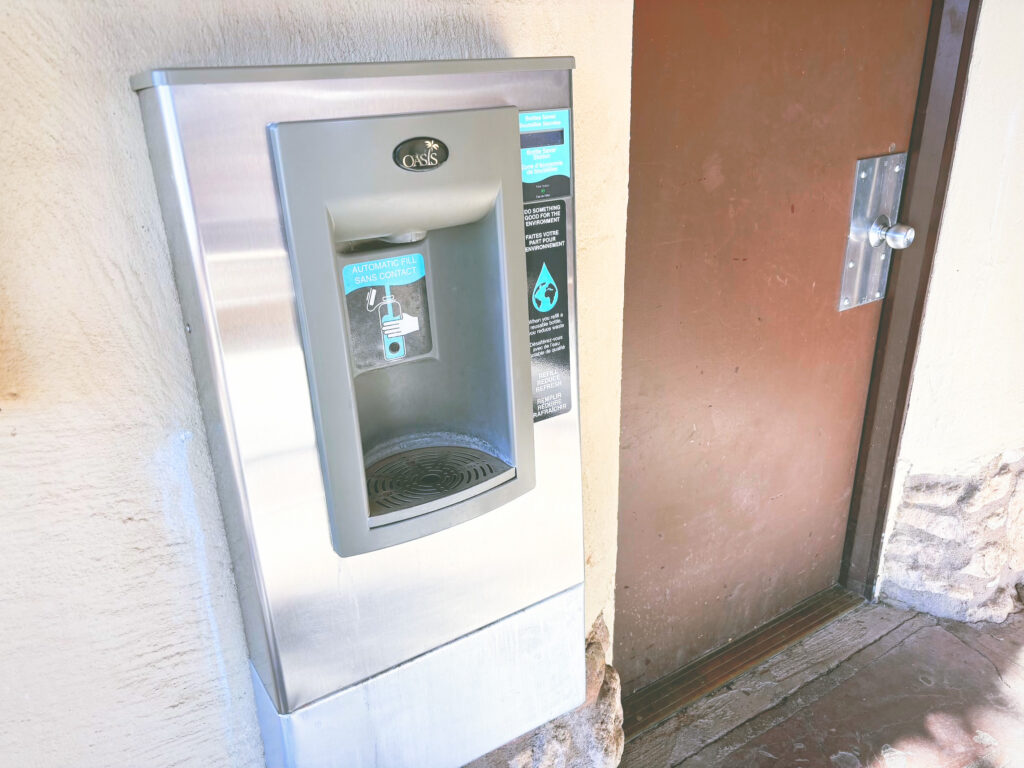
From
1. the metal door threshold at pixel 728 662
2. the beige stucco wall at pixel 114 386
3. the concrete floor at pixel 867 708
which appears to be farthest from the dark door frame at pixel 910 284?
the beige stucco wall at pixel 114 386

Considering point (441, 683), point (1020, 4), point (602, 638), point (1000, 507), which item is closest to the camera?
point (441, 683)

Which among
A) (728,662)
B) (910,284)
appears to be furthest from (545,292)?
(728,662)

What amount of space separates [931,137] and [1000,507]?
1.16 m

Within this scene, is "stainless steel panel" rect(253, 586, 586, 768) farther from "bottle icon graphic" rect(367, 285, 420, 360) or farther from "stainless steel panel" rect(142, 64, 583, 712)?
"bottle icon graphic" rect(367, 285, 420, 360)

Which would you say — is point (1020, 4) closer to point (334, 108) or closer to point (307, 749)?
point (334, 108)

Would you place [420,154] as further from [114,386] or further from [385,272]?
[114,386]

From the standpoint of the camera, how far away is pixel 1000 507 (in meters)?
2.36

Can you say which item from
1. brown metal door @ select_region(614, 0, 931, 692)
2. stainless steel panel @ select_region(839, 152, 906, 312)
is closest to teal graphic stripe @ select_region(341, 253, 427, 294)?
brown metal door @ select_region(614, 0, 931, 692)

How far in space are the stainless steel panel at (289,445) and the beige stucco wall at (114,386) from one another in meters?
0.07

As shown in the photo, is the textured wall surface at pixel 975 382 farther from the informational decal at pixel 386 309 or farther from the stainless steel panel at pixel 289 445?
the informational decal at pixel 386 309

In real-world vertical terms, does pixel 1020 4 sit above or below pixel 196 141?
above

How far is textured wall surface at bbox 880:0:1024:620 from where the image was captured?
6.37 feet

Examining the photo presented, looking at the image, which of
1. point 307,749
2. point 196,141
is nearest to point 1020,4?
point 196,141

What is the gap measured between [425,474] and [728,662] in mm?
1509
